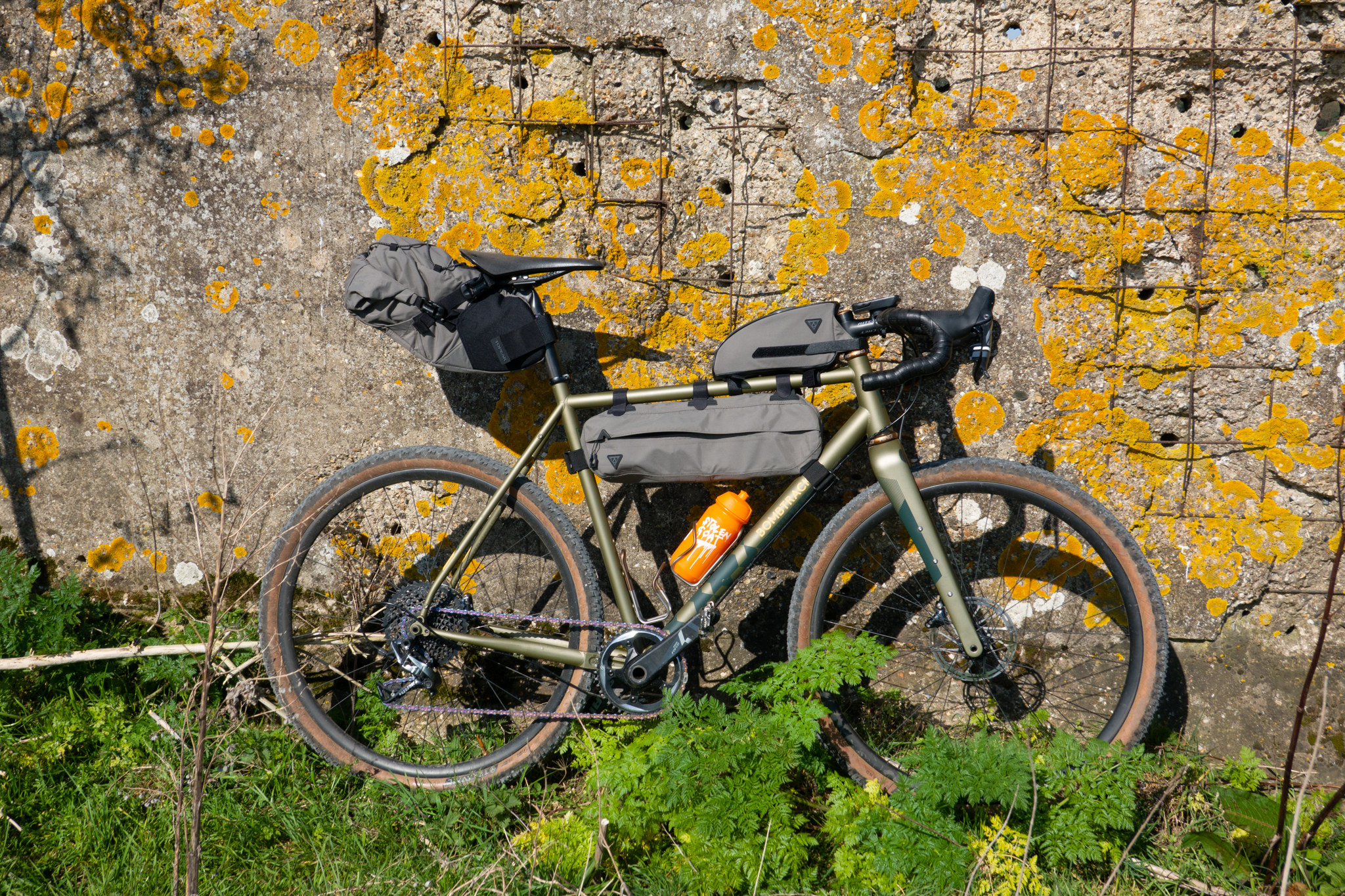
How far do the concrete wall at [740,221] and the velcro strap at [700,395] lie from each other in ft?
1.14

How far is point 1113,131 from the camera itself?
2.34m

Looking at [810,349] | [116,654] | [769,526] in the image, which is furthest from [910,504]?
[116,654]

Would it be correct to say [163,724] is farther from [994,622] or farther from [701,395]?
[994,622]

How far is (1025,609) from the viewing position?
8.20 ft

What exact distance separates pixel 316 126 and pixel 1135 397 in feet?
9.39

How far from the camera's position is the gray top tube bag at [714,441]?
6.98 ft

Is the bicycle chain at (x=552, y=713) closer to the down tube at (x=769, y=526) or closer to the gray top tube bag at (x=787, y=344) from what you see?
the down tube at (x=769, y=526)

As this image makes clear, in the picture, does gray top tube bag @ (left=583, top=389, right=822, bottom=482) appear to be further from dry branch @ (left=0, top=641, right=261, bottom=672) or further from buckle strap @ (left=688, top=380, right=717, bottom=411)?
dry branch @ (left=0, top=641, right=261, bottom=672)

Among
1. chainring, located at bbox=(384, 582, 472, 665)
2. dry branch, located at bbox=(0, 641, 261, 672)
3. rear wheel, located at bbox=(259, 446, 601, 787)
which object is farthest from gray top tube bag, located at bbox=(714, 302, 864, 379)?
dry branch, located at bbox=(0, 641, 261, 672)

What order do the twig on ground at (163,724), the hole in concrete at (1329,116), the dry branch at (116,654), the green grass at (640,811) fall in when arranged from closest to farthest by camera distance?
the green grass at (640,811) < the twig on ground at (163,724) < the hole in concrete at (1329,116) < the dry branch at (116,654)

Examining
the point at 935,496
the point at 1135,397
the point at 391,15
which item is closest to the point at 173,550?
the point at 391,15

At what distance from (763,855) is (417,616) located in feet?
4.10

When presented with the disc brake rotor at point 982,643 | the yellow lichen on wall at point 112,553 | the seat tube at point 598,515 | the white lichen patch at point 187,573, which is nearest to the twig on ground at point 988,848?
the disc brake rotor at point 982,643

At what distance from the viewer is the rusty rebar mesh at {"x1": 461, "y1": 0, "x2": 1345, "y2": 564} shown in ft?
7.54
